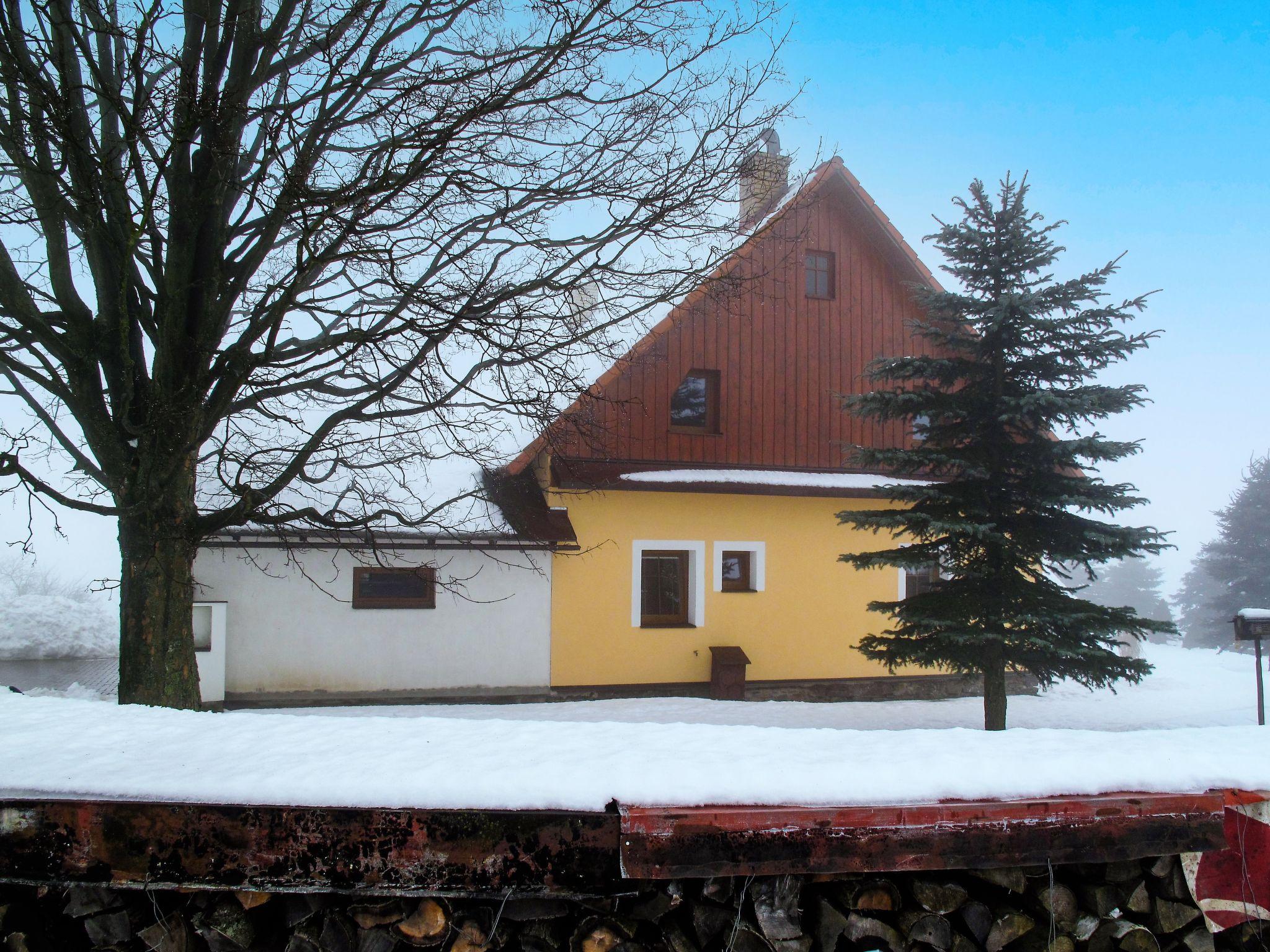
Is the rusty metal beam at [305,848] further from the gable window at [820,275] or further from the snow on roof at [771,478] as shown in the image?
the gable window at [820,275]

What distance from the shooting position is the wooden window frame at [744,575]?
13164 mm

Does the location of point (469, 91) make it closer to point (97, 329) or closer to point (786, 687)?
point (97, 329)

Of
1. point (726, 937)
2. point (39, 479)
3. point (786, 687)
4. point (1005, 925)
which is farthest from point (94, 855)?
point (786, 687)

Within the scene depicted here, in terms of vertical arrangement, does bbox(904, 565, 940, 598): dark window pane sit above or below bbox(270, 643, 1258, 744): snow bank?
above

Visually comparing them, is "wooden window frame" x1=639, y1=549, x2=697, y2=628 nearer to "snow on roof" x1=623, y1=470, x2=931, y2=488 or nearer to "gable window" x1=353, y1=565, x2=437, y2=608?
"snow on roof" x1=623, y1=470, x2=931, y2=488

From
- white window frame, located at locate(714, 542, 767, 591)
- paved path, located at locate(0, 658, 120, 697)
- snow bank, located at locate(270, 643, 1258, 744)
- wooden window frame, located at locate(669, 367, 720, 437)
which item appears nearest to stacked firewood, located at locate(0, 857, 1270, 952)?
snow bank, located at locate(270, 643, 1258, 744)

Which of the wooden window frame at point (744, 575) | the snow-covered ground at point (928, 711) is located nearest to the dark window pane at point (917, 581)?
the snow-covered ground at point (928, 711)

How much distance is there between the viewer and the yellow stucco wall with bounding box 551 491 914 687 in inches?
487

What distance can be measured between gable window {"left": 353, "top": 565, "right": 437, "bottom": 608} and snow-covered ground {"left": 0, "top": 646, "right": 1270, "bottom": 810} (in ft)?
26.2

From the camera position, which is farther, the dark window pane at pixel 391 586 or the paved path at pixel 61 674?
the dark window pane at pixel 391 586

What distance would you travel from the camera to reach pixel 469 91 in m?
6.05

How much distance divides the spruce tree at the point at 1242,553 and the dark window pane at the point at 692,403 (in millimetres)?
25401

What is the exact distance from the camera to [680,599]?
43.1 ft

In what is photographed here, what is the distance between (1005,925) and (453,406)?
18.0 feet
